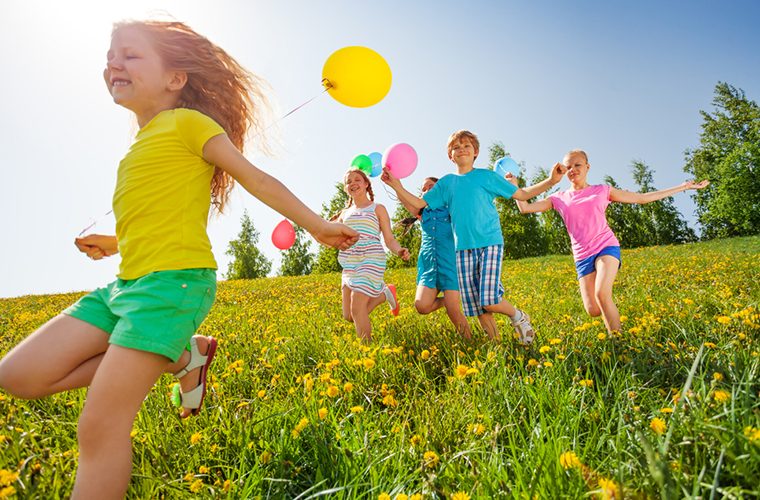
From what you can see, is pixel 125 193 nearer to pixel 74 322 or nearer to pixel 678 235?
pixel 74 322

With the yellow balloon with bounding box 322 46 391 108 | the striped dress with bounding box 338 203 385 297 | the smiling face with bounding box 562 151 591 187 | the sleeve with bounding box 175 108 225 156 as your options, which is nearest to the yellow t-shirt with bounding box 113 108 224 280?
the sleeve with bounding box 175 108 225 156

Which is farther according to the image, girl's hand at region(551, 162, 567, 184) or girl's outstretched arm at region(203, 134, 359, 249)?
girl's hand at region(551, 162, 567, 184)

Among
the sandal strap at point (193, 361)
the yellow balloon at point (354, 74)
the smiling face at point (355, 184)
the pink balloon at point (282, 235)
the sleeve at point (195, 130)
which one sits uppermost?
the yellow balloon at point (354, 74)

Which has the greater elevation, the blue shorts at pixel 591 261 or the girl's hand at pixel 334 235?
the girl's hand at pixel 334 235

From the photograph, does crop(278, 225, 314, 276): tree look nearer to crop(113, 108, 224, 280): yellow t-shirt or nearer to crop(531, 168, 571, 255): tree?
crop(531, 168, 571, 255): tree

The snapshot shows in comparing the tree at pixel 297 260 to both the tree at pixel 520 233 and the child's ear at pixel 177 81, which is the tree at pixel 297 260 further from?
the child's ear at pixel 177 81

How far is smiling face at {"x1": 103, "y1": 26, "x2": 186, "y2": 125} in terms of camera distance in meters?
2.20

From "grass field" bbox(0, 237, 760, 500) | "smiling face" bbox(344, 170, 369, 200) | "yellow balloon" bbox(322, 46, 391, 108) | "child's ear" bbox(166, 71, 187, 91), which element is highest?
"yellow balloon" bbox(322, 46, 391, 108)

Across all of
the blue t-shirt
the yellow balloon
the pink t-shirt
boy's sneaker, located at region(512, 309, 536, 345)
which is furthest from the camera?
the pink t-shirt

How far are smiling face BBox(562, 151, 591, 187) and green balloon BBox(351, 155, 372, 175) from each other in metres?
2.05

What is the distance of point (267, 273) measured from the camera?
44.4 m

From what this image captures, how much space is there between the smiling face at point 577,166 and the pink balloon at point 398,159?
5.11 feet

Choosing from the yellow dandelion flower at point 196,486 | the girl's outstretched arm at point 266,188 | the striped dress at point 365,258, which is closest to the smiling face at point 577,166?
the striped dress at point 365,258

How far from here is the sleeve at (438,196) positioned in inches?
187
